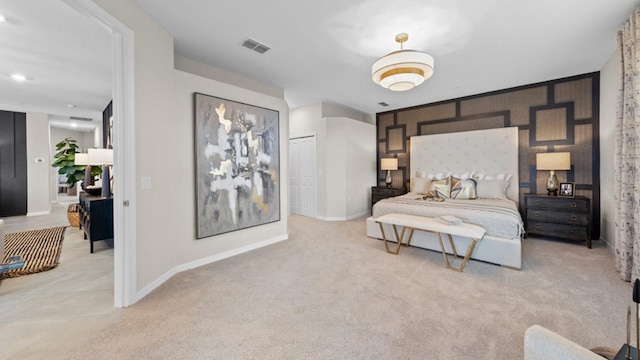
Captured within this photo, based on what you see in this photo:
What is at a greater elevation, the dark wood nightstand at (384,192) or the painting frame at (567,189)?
the painting frame at (567,189)

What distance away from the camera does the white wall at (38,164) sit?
629 centimetres

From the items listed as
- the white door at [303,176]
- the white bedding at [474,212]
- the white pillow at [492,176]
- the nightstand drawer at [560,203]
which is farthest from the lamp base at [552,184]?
the white door at [303,176]

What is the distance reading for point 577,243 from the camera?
3.89 meters

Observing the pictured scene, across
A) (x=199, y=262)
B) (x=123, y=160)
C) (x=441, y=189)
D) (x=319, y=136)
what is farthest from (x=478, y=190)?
(x=123, y=160)

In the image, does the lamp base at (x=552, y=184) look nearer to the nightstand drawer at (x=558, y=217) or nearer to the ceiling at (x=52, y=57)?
the nightstand drawer at (x=558, y=217)

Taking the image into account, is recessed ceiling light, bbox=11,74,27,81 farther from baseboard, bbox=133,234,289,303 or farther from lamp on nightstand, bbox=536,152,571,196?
lamp on nightstand, bbox=536,152,571,196

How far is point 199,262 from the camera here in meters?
3.16

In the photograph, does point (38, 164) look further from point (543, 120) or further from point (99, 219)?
point (543, 120)

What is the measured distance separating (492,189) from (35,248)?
7585 millimetres

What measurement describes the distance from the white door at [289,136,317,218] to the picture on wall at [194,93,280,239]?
2.08 meters

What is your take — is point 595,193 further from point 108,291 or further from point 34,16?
point 34,16

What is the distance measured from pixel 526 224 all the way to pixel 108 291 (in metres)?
6.06

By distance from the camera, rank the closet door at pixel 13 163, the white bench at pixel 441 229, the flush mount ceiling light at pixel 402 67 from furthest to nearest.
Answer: the closet door at pixel 13 163
the white bench at pixel 441 229
the flush mount ceiling light at pixel 402 67

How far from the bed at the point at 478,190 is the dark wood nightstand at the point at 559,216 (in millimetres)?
401
